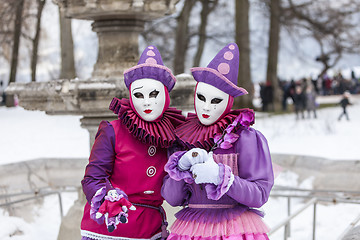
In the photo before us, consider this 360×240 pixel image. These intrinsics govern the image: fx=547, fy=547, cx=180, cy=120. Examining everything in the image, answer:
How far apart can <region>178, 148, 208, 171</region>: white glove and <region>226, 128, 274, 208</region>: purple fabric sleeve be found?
215 millimetres

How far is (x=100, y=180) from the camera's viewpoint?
2887 mm

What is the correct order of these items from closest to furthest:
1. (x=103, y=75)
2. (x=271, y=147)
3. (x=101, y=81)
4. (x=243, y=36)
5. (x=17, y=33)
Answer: (x=101, y=81)
(x=103, y=75)
(x=271, y=147)
(x=243, y=36)
(x=17, y=33)

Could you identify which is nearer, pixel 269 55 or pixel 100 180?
pixel 100 180

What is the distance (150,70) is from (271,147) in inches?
309

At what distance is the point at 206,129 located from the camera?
9.30ft

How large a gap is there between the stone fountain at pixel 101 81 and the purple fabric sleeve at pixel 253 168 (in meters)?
1.36

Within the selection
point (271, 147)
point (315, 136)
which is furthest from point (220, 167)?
point (315, 136)

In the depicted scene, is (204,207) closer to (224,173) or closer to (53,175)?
(224,173)

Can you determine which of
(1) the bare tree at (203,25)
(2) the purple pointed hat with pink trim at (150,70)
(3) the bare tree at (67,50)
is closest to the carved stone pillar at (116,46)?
(2) the purple pointed hat with pink trim at (150,70)

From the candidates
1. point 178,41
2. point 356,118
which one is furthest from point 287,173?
point 178,41

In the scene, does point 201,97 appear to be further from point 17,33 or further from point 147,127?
point 17,33

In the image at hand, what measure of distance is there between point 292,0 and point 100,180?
18.3 m

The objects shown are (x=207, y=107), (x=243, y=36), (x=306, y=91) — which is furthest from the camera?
(x=243, y=36)

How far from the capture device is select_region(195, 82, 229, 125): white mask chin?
2818 millimetres
